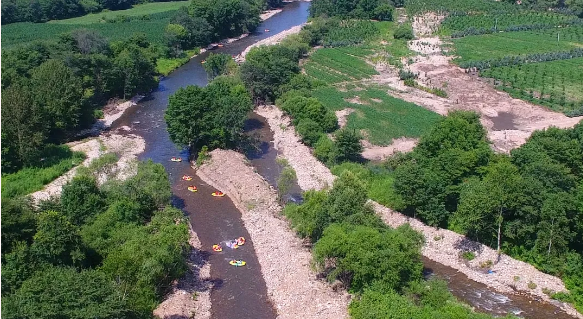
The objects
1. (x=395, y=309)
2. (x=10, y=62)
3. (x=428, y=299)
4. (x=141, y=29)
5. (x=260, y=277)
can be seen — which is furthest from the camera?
(x=141, y=29)

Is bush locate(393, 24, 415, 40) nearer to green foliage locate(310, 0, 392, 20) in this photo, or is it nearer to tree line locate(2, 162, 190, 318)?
green foliage locate(310, 0, 392, 20)

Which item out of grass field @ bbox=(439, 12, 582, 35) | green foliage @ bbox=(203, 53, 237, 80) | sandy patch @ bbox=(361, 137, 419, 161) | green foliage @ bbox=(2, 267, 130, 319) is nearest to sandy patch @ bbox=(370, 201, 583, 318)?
sandy patch @ bbox=(361, 137, 419, 161)

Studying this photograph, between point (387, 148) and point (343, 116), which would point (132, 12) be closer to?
point (343, 116)

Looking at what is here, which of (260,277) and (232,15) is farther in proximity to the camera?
(232,15)

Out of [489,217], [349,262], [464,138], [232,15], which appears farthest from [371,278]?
[232,15]

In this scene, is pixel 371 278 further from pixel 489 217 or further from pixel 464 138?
pixel 464 138

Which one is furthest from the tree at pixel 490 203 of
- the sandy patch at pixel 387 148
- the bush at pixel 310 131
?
the bush at pixel 310 131
